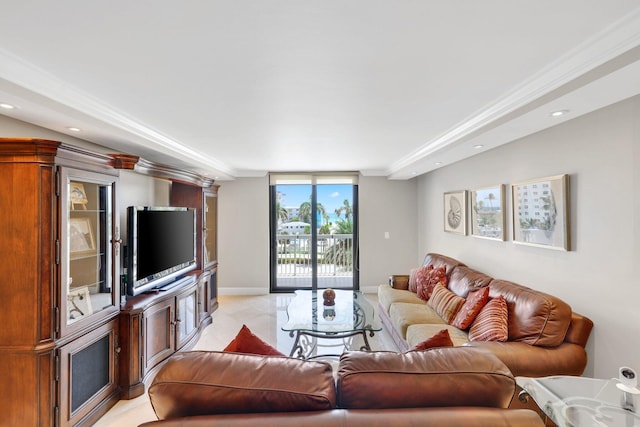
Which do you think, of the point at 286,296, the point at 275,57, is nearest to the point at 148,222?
the point at 275,57

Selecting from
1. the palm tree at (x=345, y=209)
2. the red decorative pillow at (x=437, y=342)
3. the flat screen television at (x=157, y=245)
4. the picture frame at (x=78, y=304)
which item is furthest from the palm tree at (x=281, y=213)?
the red decorative pillow at (x=437, y=342)

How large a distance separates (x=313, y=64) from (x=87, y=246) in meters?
2.14

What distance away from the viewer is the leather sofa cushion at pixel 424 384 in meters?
1.12

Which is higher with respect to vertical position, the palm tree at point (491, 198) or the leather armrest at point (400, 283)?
the palm tree at point (491, 198)

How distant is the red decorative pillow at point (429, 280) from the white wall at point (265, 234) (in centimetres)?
183

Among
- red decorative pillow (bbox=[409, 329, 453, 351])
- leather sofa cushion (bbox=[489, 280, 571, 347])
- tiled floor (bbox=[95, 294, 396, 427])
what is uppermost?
red decorative pillow (bbox=[409, 329, 453, 351])

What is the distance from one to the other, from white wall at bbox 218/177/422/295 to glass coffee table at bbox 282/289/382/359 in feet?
6.16

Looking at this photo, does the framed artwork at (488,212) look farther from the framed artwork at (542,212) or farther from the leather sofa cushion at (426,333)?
the leather sofa cushion at (426,333)

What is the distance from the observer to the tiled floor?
237cm

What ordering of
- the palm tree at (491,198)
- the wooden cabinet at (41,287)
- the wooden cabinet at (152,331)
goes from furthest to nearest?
the palm tree at (491,198)
the wooden cabinet at (152,331)
the wooden cabinet at (41,287)

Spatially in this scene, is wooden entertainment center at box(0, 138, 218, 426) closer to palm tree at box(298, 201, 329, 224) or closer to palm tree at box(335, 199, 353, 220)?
palm tree at box(298, 201, 329, 224)

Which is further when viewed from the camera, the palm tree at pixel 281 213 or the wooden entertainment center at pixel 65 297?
the palm tree at pixel 281 213

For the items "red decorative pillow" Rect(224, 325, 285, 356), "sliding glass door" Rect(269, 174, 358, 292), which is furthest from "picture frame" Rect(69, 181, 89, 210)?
"sliding glass door" Rect(269, 174, 358, 292)

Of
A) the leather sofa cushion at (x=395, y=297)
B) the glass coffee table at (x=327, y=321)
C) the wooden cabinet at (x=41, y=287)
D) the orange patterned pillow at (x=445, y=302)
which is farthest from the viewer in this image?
the leather sofa cushion at (x=395, y=297)
